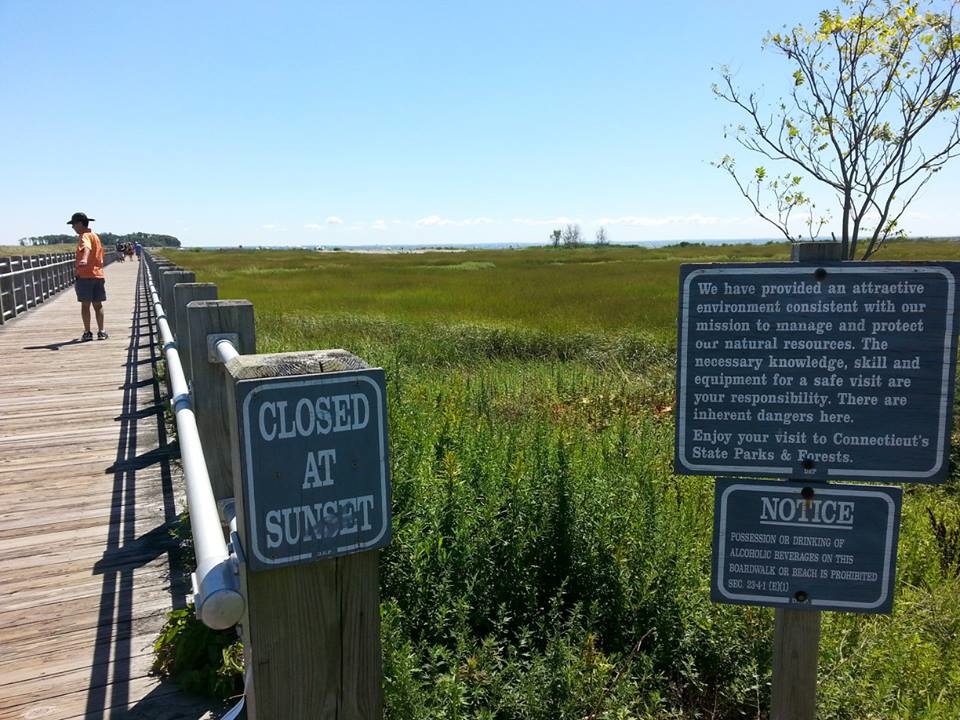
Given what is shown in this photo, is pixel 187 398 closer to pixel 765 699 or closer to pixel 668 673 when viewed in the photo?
pixel 668 673

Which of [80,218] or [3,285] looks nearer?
[80,218]

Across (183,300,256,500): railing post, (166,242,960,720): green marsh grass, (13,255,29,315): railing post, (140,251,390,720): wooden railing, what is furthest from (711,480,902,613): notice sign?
(13,255,29,315): railing post

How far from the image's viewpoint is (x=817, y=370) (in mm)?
2043

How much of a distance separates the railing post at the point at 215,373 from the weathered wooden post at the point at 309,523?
1.17 meters

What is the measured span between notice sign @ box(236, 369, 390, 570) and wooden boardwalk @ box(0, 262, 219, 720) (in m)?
1.54

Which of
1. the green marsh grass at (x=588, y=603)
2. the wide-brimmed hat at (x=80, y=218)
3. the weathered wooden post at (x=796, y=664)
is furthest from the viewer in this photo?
the wide-brimmed hat at (x=80, y=218)

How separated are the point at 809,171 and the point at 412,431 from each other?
3.85 metres

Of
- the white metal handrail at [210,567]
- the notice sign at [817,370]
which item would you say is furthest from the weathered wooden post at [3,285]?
the notice sign at [817,370]

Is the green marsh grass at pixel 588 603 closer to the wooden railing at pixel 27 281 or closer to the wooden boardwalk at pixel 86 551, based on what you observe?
the wooden boardwalk at pixel 86 551

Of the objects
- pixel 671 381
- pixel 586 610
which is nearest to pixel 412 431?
pixel 586 610

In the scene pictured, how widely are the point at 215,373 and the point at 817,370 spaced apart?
2122mm

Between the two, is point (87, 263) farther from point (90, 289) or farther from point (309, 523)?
point (309, 523)

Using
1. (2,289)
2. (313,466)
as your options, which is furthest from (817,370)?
(2,289)

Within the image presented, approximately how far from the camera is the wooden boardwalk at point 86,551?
2613 millimetres
